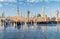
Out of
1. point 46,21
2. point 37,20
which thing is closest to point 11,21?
point 37,20

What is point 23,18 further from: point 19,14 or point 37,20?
point 37,20

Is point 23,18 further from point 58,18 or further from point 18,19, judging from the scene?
point 58,18

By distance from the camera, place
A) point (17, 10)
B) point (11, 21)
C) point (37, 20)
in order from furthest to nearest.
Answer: point (37, 20) < point (11, 21) < point (17, 10)

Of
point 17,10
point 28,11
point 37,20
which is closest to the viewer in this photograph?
point 17,10

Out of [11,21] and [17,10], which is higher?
[17,10]

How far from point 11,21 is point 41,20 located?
26.2 ft

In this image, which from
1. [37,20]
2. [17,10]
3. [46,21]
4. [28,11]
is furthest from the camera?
[46,21]

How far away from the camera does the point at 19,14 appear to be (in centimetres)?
2502

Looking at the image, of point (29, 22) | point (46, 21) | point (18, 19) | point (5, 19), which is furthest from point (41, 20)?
point (5, 19)

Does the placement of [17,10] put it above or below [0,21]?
above

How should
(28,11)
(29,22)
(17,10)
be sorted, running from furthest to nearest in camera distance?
(29,22) → (28,11) → (17,10)

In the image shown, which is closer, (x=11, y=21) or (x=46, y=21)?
(x=11, y=21)

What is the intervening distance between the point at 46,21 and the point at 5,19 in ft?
36.5

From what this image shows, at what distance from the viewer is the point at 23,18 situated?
2667cm
